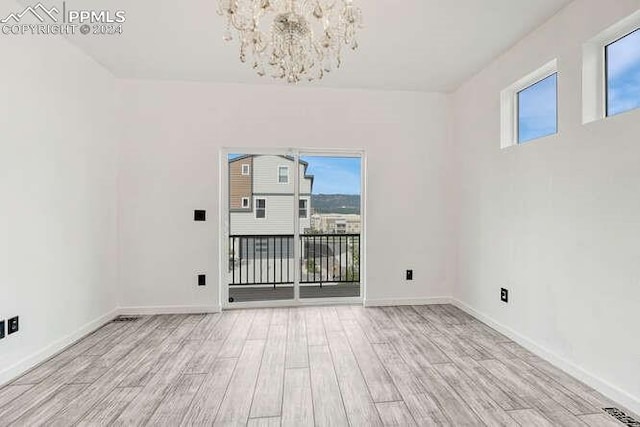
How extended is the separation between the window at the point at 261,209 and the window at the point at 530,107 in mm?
2627

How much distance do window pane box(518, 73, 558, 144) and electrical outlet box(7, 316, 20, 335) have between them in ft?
13.8

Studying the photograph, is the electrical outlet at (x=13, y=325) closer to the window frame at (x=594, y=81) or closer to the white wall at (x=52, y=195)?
the white wall at (x=52, y=195)

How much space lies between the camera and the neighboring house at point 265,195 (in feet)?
12.6

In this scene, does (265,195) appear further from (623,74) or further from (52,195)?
(623,74)

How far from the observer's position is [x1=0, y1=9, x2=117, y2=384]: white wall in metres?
2.17

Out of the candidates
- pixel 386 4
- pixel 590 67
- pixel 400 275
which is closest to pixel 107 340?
pixel 400 275

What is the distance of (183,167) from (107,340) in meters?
1.87

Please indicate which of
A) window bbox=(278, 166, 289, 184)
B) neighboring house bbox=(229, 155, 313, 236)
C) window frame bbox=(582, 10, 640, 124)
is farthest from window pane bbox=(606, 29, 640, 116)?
window bbox=(278, 166, 289, 184)

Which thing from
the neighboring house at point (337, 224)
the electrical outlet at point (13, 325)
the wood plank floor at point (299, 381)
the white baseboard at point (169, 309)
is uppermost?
the neighboring house at point (337, 224)

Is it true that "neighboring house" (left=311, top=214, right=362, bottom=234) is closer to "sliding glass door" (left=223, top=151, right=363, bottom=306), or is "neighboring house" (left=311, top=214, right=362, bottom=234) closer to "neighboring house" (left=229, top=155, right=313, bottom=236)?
"sliding glass door" (left=223, top=151, right=363, bottom=306)

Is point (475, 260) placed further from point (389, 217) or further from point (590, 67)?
point (590, 67)

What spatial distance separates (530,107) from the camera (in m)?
2.87

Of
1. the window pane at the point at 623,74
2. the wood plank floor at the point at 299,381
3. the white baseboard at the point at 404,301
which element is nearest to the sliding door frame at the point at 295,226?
the white baseboard at the point at 404,301

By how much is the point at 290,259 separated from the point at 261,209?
72 centimetres
